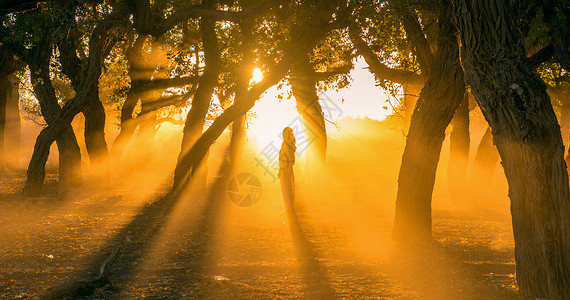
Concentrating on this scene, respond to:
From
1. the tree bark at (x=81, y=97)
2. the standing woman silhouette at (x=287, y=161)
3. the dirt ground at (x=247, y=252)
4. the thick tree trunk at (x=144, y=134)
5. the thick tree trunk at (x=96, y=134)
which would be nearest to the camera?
the dirt ground at (x=247, y=252)

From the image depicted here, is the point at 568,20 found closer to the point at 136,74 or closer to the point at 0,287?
the point at 0,287

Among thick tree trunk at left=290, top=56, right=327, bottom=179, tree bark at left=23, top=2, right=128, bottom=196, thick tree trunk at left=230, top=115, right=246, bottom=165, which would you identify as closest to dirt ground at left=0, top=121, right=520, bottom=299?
tree bark at left=23, top=2, right=128, bottom=196

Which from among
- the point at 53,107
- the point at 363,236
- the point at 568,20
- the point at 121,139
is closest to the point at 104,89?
the point at 121,139

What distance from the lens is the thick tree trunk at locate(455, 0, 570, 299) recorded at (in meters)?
4.79

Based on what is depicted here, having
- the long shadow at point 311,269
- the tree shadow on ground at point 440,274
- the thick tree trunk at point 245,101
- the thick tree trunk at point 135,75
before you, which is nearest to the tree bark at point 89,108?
the thick tree trunk at point 135,75

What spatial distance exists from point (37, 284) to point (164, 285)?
1684 mm

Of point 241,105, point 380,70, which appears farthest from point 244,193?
point 380,70

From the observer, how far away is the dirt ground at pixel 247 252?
19.9ft

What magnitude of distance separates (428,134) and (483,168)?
10.6 m

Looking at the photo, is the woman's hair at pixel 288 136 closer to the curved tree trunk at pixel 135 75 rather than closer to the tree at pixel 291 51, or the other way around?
the tree at pixel 291 51

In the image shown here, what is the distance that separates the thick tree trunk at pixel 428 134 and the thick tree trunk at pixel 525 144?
7.16ft

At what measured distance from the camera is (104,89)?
34719mm

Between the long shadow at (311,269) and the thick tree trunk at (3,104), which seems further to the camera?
the thick tree trunk at (3,104)

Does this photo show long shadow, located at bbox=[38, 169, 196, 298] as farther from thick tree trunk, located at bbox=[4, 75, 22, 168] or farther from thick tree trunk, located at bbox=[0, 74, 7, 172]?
thick tree trunk, located at bbox=[4, 75, 22, 168]
